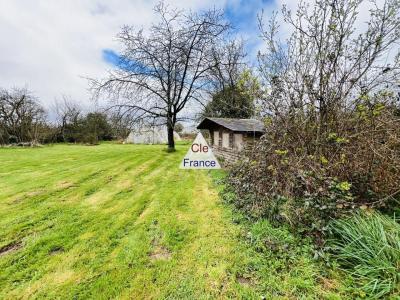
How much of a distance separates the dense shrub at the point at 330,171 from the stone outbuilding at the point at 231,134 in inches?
152

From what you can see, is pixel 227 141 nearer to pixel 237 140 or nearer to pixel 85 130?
pixel 237 140

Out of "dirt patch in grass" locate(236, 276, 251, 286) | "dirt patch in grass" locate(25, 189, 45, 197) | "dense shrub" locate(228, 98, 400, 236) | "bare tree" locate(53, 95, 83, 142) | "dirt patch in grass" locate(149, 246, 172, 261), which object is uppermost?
"bare tree" locate(53, 95, 83, 142)

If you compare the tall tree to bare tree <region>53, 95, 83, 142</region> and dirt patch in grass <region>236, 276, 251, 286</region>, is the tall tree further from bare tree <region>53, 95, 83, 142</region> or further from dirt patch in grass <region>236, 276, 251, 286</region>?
bare tree <region>53, 95, 83, 142</region>

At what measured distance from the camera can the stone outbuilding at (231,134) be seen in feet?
32.0

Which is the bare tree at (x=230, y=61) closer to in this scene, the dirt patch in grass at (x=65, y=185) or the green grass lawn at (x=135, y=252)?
the dirt patch in grass at (x=65, y=185)

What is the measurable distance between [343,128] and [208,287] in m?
3.81

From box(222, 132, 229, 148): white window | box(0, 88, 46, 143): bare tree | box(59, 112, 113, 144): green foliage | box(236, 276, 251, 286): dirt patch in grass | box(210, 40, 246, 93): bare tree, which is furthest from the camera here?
box(59, 112, 113, 144): green foliage

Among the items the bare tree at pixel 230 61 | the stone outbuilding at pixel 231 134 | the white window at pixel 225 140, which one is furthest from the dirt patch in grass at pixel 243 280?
the bare tree at pixel 230 61

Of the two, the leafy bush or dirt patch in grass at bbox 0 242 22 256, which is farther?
dirt patch in grass at bbox 0 242 22 256

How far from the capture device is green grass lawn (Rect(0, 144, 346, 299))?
2.21 meters

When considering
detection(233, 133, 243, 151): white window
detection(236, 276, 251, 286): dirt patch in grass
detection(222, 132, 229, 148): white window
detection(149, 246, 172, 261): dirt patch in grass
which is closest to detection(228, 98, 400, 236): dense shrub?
detection(236, 276, 251, 286): dirt patch in grass

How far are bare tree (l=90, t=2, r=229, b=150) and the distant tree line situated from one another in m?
7.43

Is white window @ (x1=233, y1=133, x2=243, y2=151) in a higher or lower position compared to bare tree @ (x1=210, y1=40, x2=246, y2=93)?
lower

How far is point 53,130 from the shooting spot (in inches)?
1190
